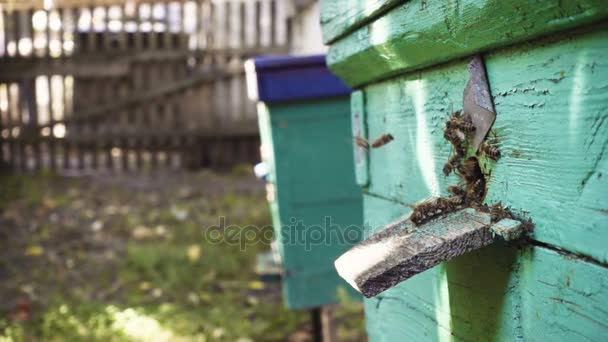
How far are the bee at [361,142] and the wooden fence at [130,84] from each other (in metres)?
5.78

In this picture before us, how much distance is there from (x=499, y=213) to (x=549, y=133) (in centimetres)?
15

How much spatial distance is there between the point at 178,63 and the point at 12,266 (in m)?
3.57

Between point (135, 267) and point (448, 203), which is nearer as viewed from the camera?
point (448, 203)

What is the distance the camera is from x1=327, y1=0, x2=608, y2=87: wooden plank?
0.66 meters

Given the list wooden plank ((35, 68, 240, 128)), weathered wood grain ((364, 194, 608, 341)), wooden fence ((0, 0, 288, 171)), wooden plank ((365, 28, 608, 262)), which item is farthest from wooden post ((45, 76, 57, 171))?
wooden plank ((365, 28, 608, 262))

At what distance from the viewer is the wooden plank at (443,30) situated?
655 mm

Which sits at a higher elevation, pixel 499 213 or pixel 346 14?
pixel 346 14

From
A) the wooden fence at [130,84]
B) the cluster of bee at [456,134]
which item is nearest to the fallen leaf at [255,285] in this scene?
the wooden fence at [130,84]

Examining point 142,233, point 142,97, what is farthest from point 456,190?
point 142,97

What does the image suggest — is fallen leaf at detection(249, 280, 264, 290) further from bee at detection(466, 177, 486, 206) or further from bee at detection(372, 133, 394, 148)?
bee at detection(466, 177, 486, 206)

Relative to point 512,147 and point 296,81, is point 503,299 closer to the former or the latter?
point 512,147

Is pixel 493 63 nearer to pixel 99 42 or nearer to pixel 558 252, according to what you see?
pixel 558 252

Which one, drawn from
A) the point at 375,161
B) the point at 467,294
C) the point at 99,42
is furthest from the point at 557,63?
the point at 99,42

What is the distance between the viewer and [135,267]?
4.41m
